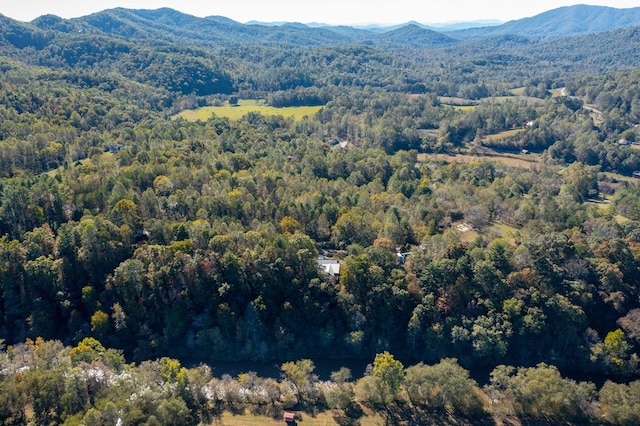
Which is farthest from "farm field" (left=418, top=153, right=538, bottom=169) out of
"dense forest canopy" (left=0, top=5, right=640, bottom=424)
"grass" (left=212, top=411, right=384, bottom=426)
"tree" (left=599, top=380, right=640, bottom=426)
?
"grass" (left=212, top=411, right=384, bottom=426)

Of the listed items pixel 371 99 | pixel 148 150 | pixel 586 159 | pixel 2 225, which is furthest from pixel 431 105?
pixel 2 225

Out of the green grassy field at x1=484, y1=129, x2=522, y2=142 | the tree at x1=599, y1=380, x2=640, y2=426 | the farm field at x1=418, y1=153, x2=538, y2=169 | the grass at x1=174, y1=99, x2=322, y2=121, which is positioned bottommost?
the tree at x1=599, y1=380, x2=640, y2=426

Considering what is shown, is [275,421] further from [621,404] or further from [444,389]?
[621,404]

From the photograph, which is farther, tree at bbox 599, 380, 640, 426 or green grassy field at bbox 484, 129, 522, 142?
green grassy field at bbox 484, 129, 522, 142

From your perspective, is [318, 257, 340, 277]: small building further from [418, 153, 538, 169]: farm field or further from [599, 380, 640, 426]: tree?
[418, 153, 538, 169]: farm field

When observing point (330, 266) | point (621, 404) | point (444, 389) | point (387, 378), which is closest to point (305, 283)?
point (330, 266)

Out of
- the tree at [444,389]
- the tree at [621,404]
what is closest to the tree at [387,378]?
the tree at [444,389]

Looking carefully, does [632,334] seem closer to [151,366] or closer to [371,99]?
[151,366]
